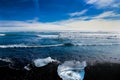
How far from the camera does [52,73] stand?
2.48m

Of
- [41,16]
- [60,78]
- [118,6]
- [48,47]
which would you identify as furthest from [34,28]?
[118,6]

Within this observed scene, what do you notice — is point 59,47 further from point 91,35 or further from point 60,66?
point 91,35

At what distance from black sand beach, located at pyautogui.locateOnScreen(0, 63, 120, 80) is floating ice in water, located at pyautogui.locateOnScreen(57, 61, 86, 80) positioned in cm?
7

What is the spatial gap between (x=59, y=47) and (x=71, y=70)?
0.41 meters

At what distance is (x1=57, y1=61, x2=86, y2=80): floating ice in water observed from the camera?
7.97 feet

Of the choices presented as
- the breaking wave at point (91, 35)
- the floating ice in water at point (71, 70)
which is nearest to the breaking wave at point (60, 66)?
the floating ice in water at point (71, 70)

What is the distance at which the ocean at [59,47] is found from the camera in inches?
96.3

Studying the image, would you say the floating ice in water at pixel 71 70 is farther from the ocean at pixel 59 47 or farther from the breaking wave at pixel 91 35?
the breaking wave at pixel 91 35

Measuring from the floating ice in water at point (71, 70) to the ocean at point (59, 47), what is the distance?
0.07 metres

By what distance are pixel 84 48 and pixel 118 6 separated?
35.2 inches

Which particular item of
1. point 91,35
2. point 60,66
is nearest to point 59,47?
point 60,66

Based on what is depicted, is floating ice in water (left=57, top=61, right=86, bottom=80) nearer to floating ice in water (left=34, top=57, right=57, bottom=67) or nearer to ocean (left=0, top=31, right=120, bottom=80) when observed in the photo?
ocean (left=0, top=31, right=120, bottom=80)

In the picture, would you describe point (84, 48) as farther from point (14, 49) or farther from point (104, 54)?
point (14, 49)

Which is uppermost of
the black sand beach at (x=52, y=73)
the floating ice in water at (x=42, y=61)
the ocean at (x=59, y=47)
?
the ocean at (x=59, y=47)
